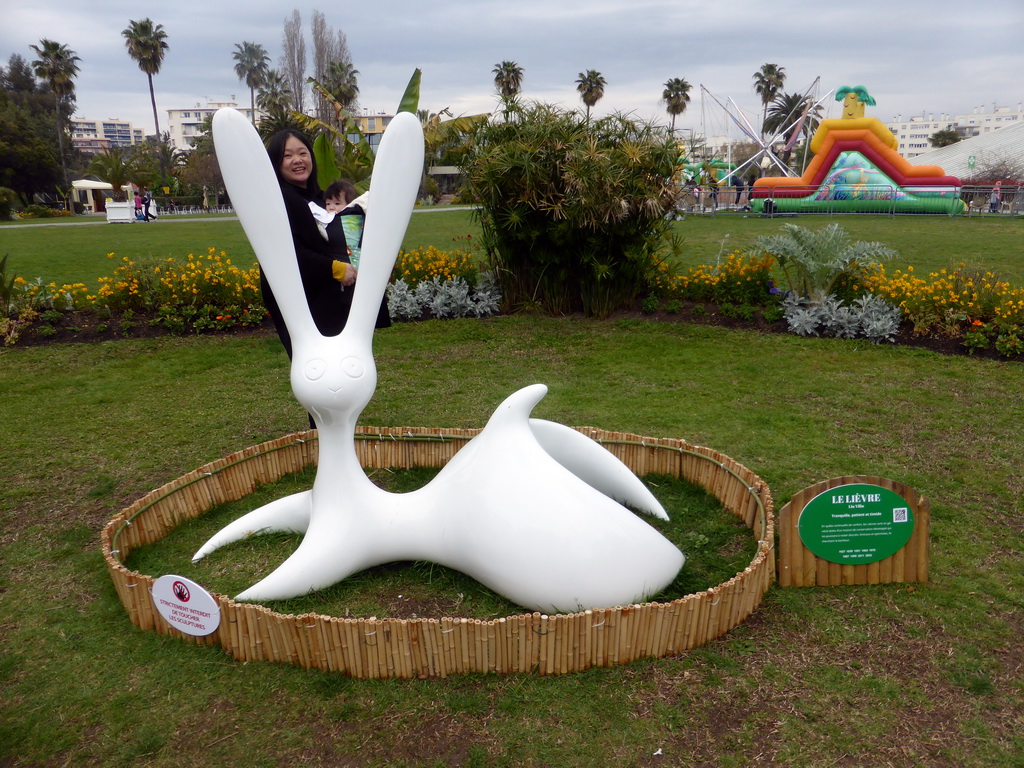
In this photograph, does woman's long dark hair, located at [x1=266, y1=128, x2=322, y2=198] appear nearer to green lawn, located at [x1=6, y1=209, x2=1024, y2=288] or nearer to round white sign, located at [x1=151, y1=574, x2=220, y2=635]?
round white sign, located at [x1=151, y1=574, x2=220, y2=635]

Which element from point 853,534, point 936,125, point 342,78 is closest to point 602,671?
point 853,534

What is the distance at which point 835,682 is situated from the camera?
2.72 metres

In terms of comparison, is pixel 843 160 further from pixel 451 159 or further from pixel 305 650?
pixel 305 650

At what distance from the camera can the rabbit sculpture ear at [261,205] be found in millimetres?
2881

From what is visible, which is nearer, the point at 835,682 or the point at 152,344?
the point at 835,682

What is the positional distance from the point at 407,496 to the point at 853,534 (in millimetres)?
2070

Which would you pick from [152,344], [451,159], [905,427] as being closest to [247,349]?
[152,344]

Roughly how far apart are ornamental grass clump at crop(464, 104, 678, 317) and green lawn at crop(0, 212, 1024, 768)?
80.0 inches

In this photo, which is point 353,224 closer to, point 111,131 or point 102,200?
point 102,200

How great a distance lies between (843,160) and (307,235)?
25.7 m

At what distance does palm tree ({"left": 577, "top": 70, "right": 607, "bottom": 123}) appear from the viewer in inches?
1903

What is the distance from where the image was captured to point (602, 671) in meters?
2.77

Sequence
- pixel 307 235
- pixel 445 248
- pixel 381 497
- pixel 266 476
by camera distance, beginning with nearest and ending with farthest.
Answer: pixel 381 497
pixel 307 235
pixel 266 476
pixel 445 248

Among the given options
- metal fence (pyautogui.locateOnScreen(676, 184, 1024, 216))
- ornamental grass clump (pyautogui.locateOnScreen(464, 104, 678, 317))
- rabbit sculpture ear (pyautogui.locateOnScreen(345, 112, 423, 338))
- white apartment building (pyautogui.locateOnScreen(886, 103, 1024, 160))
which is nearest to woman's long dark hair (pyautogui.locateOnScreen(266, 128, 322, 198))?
rabbit sculpture ear (pyautogui.locateOnScreen(345, 112, 423, 338))
